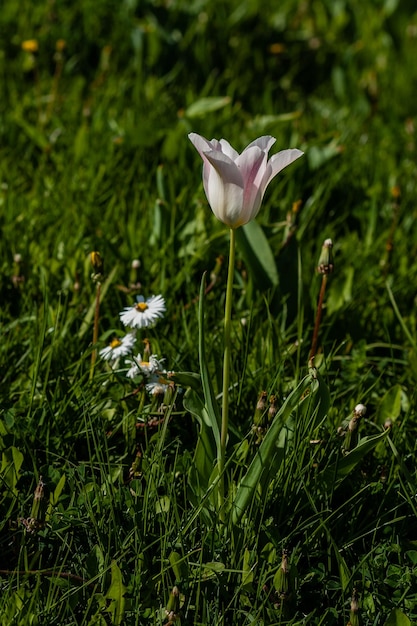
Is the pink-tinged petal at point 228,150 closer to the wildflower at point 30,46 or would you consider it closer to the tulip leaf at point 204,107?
the tulip leaf at point 204,107

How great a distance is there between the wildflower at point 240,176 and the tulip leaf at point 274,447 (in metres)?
0.30

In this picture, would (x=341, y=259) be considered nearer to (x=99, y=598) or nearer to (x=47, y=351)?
(x=47, y=351)

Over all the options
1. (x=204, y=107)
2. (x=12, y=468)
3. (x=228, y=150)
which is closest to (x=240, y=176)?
(x=228, y=150)

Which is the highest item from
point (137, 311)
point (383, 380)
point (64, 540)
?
point (137, 311)

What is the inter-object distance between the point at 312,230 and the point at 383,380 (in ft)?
2.22

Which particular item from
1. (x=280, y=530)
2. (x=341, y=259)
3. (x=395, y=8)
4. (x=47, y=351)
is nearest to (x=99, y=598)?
(x=280, y=530)

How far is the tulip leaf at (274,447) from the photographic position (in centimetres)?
145

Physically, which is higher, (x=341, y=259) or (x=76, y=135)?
(x=76, y=135)

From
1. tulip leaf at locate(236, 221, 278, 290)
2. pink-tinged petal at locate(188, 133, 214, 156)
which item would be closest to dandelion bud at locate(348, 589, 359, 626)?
pink-tinged petal at locate(188, 133, 214, 156)

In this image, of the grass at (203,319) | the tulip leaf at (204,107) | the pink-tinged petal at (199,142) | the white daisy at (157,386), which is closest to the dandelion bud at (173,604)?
the grass at (203,319)

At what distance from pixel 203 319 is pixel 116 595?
0.47m

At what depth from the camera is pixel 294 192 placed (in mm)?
2760

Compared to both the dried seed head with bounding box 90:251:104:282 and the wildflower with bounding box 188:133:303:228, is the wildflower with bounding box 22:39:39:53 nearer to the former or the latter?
the dried seed head with bounding box 90:251:104:282

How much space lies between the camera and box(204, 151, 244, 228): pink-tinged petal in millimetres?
1331
